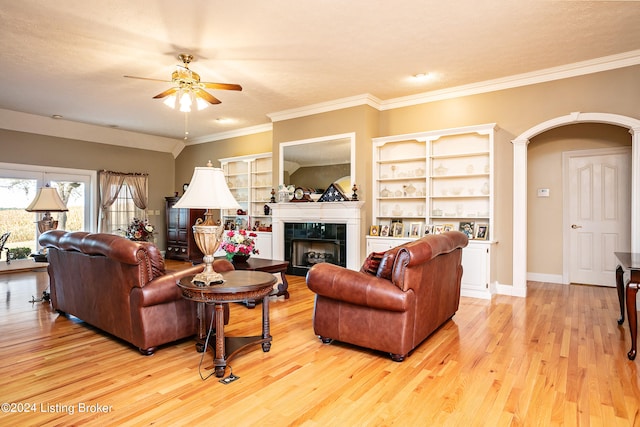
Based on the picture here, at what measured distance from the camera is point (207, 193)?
2.64 m

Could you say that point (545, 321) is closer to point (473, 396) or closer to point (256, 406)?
point (473, 396)

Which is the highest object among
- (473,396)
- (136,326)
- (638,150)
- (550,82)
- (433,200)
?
(550,82)

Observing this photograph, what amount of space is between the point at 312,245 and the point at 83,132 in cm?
563

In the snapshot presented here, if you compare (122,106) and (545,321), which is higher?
(122,106)

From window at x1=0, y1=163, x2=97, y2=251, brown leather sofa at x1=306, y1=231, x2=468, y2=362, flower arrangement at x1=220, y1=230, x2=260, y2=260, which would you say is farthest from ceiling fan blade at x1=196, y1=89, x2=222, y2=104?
window at x1=0, y1=163, x2=97, y2=251

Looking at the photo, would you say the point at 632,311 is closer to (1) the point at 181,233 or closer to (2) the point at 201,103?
(2) the point at 201,103

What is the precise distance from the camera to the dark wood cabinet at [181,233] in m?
8.66

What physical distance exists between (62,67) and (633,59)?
692 centimetres

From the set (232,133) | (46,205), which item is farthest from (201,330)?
(232,133)

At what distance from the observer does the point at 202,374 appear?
8.48 ft

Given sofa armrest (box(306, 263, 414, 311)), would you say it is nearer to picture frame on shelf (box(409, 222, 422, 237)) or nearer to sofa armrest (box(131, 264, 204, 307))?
sofa armrest (box(131, 264, 204, 307))

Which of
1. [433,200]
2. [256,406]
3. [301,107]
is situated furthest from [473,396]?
[301,107]

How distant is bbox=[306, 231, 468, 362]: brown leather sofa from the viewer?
2.78 metres

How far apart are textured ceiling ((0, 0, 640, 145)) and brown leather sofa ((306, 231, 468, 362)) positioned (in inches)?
85.4
